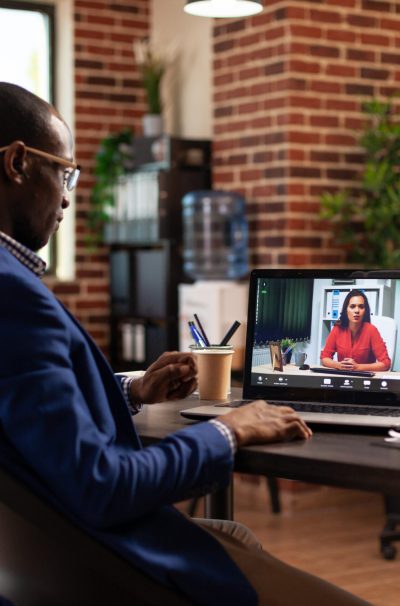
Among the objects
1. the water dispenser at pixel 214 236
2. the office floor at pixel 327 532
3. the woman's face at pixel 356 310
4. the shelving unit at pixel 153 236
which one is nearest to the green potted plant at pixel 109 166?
the shelving unit at pixel 153 236

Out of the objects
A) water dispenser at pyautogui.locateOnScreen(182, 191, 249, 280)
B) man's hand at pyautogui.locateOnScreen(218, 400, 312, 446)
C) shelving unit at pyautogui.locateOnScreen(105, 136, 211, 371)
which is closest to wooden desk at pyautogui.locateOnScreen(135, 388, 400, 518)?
man's hand at pyautogui.locateOnScreen(218, 400, 312, 446)

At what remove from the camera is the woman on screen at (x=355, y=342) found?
200cm

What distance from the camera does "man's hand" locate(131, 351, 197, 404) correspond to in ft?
6.67

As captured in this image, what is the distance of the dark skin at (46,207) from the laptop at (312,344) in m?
0.23

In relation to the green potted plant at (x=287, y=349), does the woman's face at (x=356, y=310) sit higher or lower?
higher

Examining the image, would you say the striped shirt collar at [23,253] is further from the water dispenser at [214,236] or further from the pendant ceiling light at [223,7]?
the water dispenser at [214,236]

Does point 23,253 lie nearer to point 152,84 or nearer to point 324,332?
point 324,332

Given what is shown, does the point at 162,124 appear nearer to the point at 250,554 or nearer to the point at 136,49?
the point at 136,49

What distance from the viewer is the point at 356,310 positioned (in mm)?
2018

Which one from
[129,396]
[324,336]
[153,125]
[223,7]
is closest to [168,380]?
[129,396]

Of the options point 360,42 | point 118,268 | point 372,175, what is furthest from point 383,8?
point 118,268

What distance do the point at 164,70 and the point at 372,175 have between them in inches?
63.4

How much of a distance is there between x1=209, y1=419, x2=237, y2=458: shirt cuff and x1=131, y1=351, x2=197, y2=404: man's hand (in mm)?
462

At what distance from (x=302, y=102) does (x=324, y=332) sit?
2.74 metres
